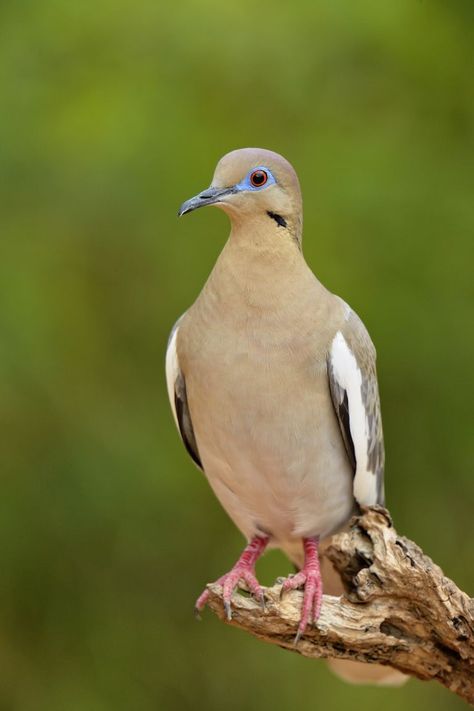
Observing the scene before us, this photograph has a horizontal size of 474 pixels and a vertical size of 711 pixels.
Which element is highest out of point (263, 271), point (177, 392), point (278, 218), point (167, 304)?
point (167, 304)

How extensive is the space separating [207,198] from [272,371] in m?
0.44

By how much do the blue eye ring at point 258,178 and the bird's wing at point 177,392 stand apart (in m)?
0.47

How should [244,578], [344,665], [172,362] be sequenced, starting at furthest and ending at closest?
[344,665] < [172,362] < [244,578]

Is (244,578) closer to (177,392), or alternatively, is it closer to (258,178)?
(177,392)

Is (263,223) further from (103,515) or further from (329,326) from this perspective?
(103,515)

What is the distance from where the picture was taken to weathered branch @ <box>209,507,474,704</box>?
2.54 m

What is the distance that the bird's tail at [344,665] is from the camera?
3.04m

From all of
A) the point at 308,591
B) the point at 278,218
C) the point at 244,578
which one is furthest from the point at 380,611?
the point at 278,218

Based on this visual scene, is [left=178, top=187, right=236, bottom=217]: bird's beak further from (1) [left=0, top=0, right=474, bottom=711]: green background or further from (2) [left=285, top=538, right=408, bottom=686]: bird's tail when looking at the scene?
(1) [left=0, top=0, right=474, bottom=711]: green background

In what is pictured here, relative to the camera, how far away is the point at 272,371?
2617 millimetres

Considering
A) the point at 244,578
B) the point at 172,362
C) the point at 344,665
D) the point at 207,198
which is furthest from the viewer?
the point at 344,665

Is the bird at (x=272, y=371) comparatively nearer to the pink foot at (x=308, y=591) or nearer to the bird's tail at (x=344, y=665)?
the pink foot at (x=308, y=591)

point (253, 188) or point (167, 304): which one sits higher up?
point (167, 304)

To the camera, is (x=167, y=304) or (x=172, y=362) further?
(x=167, y=304)
